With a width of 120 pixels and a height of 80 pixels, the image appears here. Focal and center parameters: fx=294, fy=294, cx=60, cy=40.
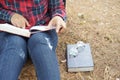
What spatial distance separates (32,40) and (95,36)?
26.4 inches

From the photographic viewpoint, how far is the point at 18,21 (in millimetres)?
1703

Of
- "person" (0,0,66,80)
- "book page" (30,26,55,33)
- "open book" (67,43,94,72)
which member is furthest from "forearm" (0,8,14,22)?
"open book" (67,43,94,72)

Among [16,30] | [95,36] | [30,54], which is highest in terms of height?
[16,30]

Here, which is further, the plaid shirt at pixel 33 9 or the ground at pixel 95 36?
the ground at pixel 95 36

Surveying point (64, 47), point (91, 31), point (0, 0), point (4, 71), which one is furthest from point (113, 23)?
point (4, 71)

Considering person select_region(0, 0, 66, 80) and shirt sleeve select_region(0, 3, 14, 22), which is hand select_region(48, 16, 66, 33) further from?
shirt sleeve select_region(0, 3, 14, 22)

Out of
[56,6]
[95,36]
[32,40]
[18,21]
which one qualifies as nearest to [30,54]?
[32,40]

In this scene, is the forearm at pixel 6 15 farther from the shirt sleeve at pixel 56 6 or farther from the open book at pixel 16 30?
the shirt sleeve at pixel 56 6

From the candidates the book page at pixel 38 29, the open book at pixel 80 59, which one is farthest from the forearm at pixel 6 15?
the open book at pixel 80 59

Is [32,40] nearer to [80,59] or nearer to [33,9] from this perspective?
[33,9]

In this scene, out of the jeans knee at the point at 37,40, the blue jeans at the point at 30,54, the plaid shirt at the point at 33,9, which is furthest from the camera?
the plaid shirt at the point at 33,9

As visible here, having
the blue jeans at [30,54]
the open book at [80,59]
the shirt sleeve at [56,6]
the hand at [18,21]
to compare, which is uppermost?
the shirt sleeve at [56,6]

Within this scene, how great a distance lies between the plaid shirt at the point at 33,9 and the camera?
1.74 m

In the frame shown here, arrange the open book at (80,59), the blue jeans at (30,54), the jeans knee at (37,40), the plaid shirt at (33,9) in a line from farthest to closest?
the open book at (80,59) → the plaid shirt at (33,9) → the jeans knee at (37,40) → the blue jeans at (30,54)
